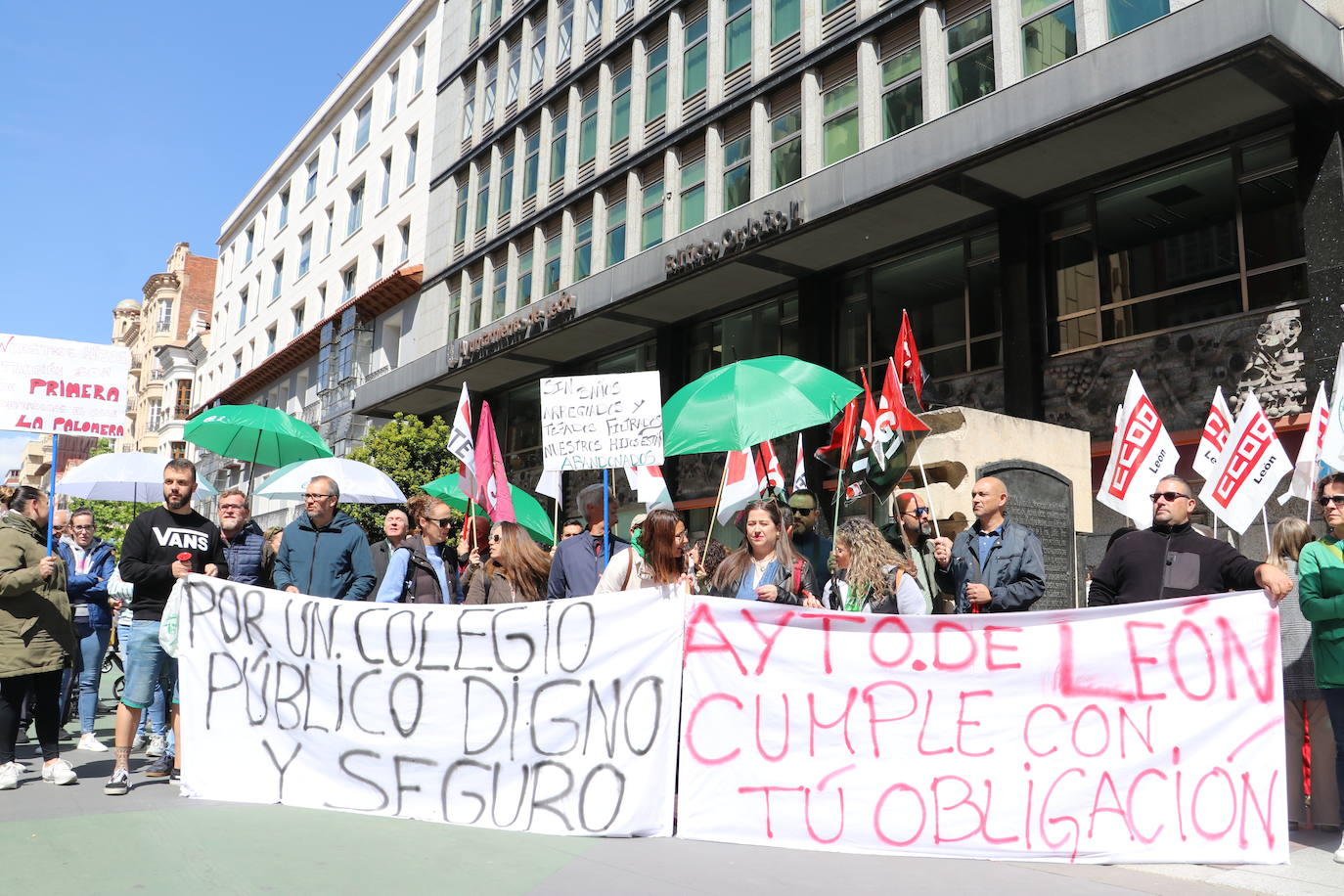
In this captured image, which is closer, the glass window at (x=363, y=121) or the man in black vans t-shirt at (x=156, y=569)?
the man in black vans t-shirt at (x=156, y=569)

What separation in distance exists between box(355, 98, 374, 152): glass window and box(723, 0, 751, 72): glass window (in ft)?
66.9

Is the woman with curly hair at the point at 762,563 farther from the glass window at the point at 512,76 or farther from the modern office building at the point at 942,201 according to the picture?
the glass window at the point at 512,76

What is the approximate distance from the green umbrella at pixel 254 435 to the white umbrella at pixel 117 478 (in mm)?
540

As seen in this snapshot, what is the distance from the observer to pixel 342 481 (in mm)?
11406

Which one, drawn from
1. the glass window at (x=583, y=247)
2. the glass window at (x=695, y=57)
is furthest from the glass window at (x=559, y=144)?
the glass window at (x=695, y=57)

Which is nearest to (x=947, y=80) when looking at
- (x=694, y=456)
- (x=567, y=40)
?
(x=694, y=456)

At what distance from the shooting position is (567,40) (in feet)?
85.0

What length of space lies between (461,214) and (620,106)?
8.01 meters

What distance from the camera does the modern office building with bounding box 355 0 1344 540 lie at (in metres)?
12.4

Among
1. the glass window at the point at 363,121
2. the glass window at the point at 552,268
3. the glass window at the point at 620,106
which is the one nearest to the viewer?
the glass window at the point at 620,106

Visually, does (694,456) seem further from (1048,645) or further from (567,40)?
(1048,645)

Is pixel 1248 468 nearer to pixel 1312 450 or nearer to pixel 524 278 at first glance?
pixel 1312 450

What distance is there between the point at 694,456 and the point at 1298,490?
13.4 m

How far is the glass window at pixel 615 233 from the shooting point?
2298cm
